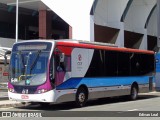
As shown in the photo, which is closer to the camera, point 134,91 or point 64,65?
point 64,65

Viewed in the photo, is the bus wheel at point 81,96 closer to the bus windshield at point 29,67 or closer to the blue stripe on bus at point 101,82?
the blue stripe on bus at point 101,82

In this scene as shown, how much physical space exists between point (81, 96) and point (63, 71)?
77.3 inches

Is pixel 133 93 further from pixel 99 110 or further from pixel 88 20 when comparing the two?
pixel 88 20

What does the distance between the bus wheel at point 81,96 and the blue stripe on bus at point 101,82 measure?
0.33 m

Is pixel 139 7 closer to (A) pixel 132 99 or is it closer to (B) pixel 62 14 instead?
(B) pixel 62 14

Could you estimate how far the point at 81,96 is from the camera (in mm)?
20219

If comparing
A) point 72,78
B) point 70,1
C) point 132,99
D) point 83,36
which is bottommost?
point 132,99

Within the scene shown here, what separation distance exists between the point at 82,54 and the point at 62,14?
817 inches

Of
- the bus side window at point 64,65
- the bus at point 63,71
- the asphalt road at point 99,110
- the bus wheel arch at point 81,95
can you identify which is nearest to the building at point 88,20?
the asphalt road at point 99,110

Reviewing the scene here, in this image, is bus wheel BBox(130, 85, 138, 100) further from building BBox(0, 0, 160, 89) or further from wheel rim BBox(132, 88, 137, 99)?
building BBox(0, 0, 160, 89)

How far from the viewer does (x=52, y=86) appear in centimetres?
1823

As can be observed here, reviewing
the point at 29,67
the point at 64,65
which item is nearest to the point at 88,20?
the point at 64,65

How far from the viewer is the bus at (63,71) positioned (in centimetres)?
1831

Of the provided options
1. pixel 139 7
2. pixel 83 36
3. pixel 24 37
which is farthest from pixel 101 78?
pixel 24 37
